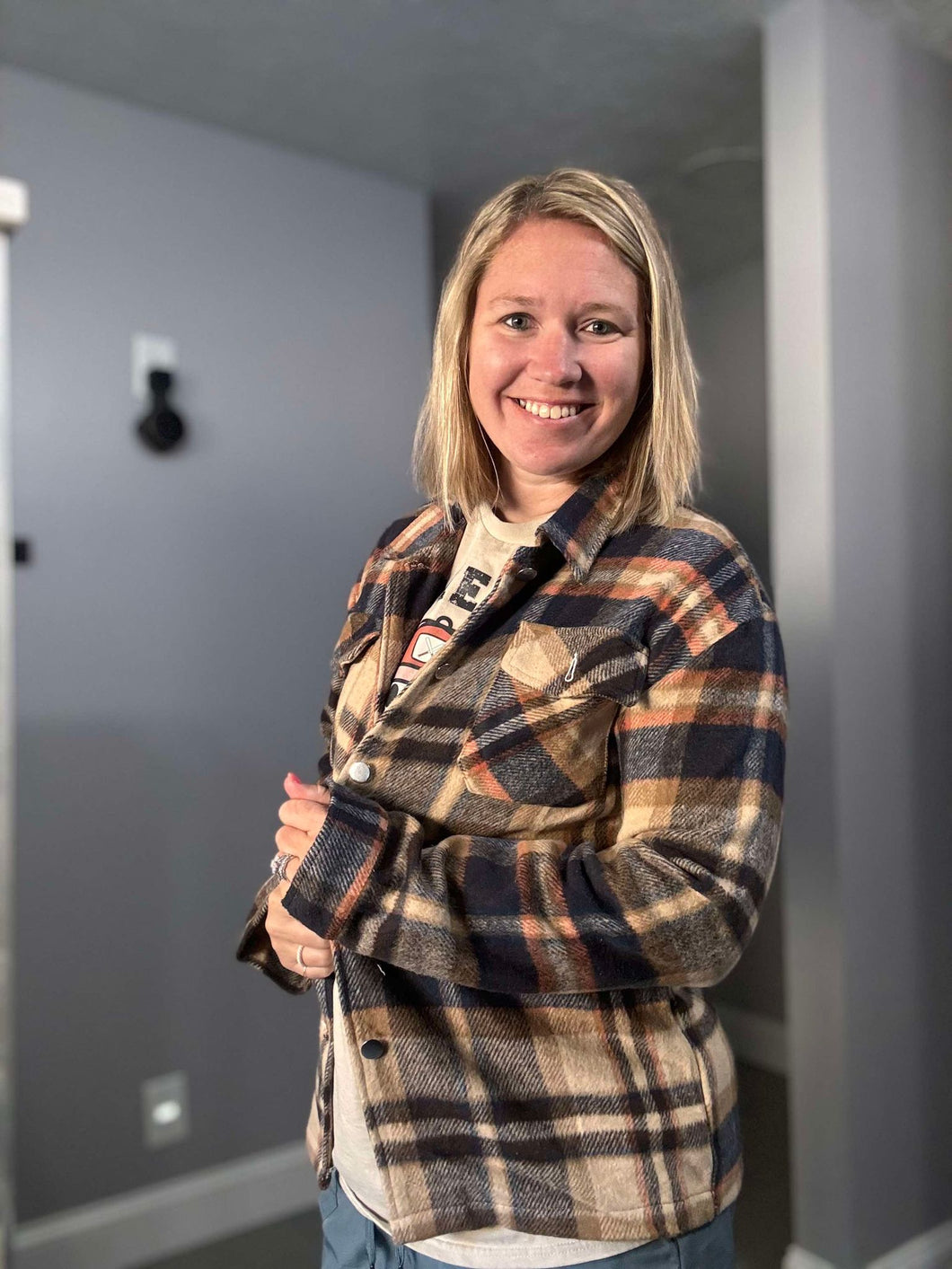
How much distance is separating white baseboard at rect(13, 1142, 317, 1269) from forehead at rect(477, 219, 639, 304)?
A: 191cm

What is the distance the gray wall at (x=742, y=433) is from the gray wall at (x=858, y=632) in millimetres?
1195

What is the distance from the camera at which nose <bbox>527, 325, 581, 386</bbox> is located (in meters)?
0.88

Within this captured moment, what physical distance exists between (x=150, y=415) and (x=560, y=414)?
63.1 inches

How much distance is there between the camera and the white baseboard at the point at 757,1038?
130 inches

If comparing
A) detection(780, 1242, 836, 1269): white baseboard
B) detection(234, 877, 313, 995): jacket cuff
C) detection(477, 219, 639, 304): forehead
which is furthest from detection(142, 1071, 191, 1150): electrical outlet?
detection(477, 219, 639, 304): forehead

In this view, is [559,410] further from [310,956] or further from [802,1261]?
[802,1261]

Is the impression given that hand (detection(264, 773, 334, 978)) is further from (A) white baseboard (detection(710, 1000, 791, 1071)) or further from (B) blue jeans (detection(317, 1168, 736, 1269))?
(A) white baseboard (detection(710, 1000, 791, 1071))

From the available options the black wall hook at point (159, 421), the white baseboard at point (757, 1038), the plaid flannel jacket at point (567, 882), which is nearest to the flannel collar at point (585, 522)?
the plaid flannel jacket at point (567, 882)

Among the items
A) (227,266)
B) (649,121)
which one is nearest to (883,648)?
(649,121)

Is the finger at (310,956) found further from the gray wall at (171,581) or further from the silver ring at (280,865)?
the gray wall at (171,581)

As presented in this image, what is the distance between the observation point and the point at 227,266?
242 cm

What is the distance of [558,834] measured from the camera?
84cm

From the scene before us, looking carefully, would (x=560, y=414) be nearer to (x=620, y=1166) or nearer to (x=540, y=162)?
(x=620, y=1166)

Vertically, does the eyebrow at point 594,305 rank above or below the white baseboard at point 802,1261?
above
